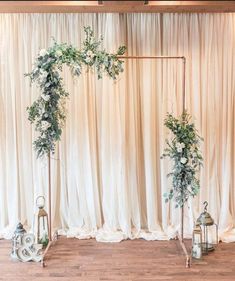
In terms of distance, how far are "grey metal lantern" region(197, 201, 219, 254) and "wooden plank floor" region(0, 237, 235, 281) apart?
0.08 metres

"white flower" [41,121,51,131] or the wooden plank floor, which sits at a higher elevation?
"white flower" [41,121,51,131]

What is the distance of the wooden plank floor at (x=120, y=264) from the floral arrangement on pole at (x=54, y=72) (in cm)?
108

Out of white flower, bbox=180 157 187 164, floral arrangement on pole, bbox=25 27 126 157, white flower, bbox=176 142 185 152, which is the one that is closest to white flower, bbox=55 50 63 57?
floral arrangement on pole, bbox=25 27 126 157

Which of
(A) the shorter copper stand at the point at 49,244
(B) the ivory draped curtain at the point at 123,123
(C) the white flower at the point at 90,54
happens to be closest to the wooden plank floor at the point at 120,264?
(A) the shorter copper stand at the point at 49,244

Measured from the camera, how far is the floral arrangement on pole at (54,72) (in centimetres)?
361

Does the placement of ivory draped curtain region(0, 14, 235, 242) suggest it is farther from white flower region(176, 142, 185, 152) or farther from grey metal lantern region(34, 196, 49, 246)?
white flower region(176, 142, 185, 152)

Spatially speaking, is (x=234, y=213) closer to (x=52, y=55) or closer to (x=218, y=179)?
(x=218, y=179)

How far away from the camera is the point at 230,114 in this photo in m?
4.29

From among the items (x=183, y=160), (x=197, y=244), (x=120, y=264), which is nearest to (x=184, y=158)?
(x=183, y=160)

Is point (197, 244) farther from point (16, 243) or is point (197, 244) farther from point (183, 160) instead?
point (16, 243)

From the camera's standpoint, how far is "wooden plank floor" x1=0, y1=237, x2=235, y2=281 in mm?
3404

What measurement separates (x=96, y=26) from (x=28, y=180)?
186 centimetres

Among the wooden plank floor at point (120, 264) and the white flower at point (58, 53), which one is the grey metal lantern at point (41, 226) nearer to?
the wooden plank floor at point (120, 264)

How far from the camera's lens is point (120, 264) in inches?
143
